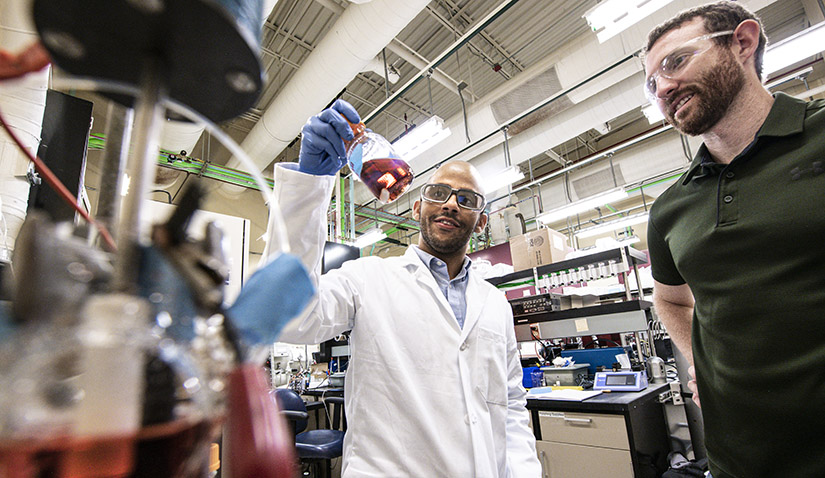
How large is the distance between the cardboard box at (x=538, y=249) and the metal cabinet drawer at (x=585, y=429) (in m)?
1.62

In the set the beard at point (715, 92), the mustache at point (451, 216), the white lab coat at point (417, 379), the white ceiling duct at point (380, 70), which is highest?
the white ceiling duct at point (380, 70)

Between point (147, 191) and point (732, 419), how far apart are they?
55.9 inches

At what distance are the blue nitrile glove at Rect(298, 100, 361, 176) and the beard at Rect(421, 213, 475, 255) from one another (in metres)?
0.81

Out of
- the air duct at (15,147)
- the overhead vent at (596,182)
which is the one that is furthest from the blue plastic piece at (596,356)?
the air duct at (15,147)

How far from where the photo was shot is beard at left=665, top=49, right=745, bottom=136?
47.8 inches

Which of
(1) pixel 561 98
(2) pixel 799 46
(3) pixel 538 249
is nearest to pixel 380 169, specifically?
(3) pixel 538 249

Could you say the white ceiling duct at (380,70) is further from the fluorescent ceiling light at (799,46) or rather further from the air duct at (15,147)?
the air duct at (15,147)

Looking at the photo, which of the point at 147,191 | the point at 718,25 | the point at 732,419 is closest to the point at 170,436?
the point at 147,191

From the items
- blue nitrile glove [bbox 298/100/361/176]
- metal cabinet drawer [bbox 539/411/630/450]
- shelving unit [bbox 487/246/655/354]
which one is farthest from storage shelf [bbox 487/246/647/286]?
blue nitrile glove [bbox 298/100/361/176]

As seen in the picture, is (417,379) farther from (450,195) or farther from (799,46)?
(799,46)

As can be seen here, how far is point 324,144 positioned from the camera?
70 centimetres

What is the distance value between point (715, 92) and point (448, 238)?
94cm

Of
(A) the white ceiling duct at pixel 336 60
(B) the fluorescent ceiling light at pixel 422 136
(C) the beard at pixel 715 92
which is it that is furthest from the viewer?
(B) the fluorescent ceiling light at pixel 422 136

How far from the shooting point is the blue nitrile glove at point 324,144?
696 mm
